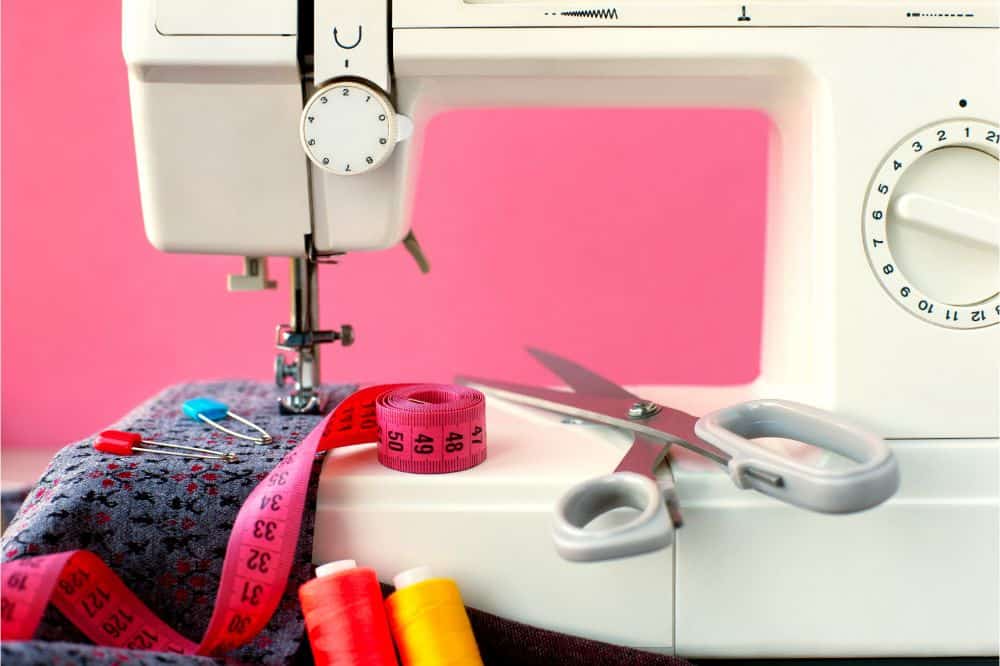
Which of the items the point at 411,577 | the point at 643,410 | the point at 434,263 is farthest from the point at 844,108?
the point at 434,263

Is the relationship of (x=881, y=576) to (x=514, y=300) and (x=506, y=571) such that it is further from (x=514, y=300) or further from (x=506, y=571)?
(x=514, y=300)

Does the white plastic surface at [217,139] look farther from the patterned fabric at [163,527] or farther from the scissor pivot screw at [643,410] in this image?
the scissor pivot screw at [643,410]

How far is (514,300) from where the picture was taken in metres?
1.79

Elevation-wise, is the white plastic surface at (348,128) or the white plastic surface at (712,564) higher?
the white plastic surface at (348,128)

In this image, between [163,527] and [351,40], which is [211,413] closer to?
[163,527]

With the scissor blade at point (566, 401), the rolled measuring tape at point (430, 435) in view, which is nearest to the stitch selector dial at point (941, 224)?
the scissor blade at point (566, 401)

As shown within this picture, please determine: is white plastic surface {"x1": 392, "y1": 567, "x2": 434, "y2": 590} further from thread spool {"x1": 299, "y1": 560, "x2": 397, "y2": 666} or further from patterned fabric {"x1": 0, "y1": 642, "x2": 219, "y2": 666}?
patterned fabric {"x1": 0, "y1": 642, "x2": 219, "y2": 666}

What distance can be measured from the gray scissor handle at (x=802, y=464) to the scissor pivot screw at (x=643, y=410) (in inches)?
3.7

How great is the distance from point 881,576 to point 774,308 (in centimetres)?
31

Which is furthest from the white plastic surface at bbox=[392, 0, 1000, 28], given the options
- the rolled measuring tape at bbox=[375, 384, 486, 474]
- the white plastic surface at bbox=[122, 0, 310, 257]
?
the rolled measuring tape at bbox=[375, 384, 486, 474]

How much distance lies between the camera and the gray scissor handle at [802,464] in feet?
2.23

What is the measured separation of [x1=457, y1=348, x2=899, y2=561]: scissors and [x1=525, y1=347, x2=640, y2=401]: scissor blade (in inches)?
2.6

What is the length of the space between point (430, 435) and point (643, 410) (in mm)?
209

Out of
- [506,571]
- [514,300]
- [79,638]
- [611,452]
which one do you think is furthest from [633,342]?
[79,638]
